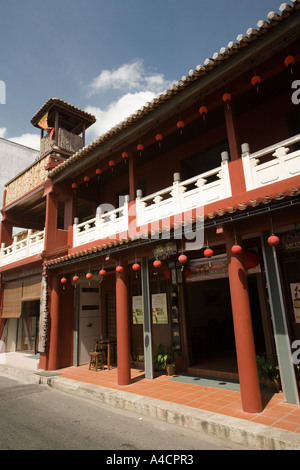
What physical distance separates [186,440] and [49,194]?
34.3ft

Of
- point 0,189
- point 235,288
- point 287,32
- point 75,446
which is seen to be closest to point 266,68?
point 287,32

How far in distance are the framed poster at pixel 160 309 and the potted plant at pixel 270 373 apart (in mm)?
3493

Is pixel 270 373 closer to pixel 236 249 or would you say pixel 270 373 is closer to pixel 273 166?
pixel 236 249

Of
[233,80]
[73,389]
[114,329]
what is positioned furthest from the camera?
[114,329]

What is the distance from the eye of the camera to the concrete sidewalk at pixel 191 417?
14.5 feet

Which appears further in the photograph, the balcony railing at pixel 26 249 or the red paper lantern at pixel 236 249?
the balcony railing at pixel 26 249

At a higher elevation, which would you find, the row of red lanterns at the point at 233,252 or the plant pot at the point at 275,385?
the row of red lanterns at the point at 233,252

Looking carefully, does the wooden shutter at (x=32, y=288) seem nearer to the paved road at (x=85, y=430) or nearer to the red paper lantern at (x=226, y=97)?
the paved road at (x=85, y=430)

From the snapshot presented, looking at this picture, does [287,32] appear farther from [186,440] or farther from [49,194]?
[49,194]

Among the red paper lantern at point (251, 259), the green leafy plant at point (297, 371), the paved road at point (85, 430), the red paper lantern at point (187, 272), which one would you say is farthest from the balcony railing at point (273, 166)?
the paved road at point (85, 430)

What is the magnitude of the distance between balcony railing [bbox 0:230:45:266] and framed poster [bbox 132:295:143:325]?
4.67 metres

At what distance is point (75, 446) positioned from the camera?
4656 millimetres

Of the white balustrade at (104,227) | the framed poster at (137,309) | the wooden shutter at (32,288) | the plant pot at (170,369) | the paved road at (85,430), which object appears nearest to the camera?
the paved road at (85,430)
